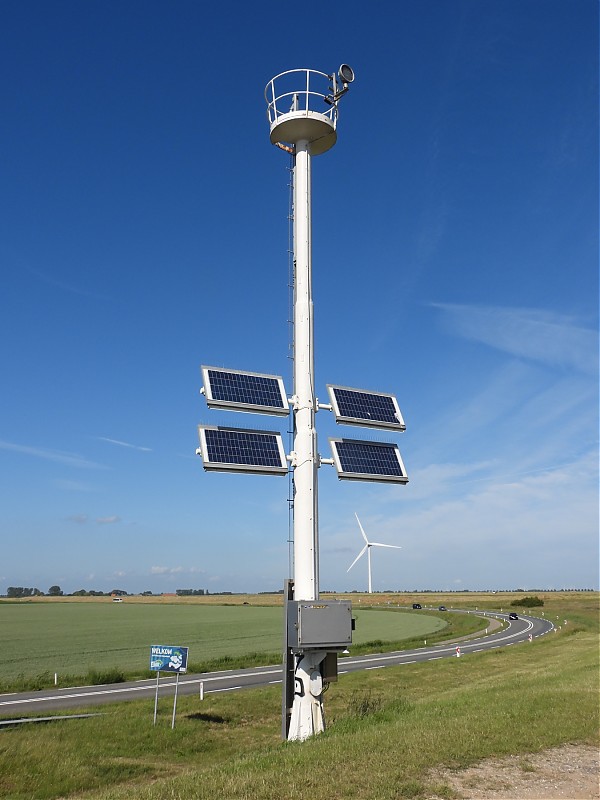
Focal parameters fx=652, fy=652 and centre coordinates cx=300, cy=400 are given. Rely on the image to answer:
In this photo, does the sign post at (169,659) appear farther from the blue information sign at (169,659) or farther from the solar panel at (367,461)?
the solar panel at (367,461)

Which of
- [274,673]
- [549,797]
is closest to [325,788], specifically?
[549,797]

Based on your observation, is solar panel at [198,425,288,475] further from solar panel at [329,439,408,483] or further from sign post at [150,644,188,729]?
sign post at [150,644,188,729]

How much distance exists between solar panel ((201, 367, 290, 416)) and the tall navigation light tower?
4 centimetres

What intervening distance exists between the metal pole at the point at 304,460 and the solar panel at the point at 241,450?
2.54 feet

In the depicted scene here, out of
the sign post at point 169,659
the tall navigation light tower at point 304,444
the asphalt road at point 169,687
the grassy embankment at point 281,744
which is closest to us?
the grassy embankment at point 281,744

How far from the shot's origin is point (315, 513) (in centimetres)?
2164

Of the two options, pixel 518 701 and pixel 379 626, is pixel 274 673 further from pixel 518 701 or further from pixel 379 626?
pixel 379 626

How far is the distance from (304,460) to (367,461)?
2.89 metres

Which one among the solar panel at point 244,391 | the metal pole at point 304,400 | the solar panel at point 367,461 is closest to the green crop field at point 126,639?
the metal pole at point 304,400

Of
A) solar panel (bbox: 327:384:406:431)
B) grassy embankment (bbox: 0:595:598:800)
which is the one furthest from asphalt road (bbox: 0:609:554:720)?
solar panel (bbox: 327:384:406:431)

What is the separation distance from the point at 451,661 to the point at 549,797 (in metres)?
44.1

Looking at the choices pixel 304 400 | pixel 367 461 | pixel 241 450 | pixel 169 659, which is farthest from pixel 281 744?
pixel 304 400

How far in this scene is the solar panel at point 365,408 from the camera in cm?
2364

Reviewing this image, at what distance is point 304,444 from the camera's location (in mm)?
22125
